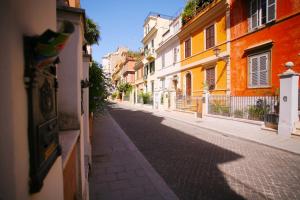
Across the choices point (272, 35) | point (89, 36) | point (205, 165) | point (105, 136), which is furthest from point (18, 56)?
point (89, 36)

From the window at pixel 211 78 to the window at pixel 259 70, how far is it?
3.65m

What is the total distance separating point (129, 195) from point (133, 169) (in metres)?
1.41

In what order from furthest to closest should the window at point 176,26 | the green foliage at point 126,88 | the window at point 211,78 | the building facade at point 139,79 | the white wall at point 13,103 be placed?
the green foliage at point 126,88 < the building facade at point 139,79 < the window at point 176,26 < the window at point 211,78 < the white wall at point 13,103

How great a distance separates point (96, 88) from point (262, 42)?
10.6 metres

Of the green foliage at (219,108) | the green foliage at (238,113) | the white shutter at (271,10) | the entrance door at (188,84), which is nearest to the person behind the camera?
the green foliage at (238,113)

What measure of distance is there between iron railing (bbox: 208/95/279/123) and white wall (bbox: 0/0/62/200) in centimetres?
1086

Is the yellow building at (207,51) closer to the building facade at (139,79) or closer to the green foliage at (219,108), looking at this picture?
the green foliage at (219,108)

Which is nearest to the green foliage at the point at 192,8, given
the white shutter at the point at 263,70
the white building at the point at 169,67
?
the white building at the point at 169,67

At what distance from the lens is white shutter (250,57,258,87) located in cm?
1320

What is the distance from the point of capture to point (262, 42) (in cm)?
1261

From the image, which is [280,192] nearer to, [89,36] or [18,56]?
[18,56]

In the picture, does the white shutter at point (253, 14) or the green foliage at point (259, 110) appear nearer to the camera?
the green foliage at point (259, 110)

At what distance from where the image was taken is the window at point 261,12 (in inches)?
483

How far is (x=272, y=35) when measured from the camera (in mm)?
12148
